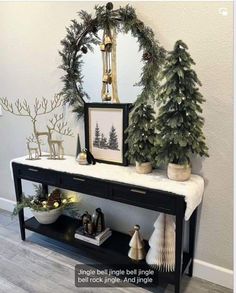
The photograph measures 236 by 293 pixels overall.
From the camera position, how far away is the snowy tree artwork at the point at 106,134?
1911 millimetres

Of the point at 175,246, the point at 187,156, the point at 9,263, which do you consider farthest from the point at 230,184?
the point at 9,263

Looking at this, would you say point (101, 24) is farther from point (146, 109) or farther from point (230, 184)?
point (230, 184)

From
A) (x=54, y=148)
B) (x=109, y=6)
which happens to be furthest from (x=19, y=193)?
(x=109, y=6)

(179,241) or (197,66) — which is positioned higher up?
(197,66)

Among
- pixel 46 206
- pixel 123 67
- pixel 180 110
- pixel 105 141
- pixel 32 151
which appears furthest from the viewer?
pixel 32 151

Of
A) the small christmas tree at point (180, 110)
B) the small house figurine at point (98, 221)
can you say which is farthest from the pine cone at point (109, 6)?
the small house figurine at point (98, 221)

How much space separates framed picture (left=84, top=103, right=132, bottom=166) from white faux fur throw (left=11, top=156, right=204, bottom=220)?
→ 8 centimetres

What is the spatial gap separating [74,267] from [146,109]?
51.9 inches

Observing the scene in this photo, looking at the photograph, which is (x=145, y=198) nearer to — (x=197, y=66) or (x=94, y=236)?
(x=94, y=236)

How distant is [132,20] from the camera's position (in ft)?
5.80

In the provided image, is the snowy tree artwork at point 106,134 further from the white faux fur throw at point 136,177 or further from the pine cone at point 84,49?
the pine cone at point 84,49

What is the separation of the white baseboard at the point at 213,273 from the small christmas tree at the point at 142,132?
0.87m

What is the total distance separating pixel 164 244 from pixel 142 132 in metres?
0.74

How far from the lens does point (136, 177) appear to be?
1713 mm
